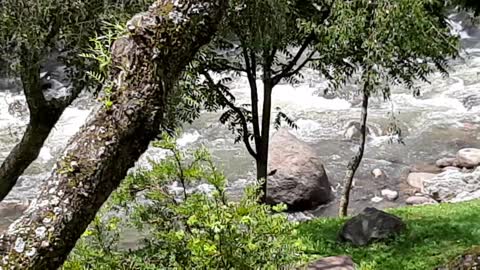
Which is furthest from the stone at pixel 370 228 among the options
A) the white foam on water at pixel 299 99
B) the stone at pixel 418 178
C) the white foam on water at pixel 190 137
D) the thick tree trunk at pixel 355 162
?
the white foam on water at pixel 299 99

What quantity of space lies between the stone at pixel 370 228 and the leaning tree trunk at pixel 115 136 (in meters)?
5.45

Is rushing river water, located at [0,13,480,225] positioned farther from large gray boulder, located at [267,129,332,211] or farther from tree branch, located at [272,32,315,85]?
tree branch, located at [272,32,315,85]

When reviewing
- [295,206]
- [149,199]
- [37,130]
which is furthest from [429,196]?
[149,199]

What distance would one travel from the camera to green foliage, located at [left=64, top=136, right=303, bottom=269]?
2.19 m

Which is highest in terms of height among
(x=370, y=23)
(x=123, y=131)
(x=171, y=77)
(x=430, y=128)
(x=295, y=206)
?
(x=370, y=23)

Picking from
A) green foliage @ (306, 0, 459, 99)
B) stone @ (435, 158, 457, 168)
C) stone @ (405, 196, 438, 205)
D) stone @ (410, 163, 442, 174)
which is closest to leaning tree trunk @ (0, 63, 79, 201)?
green foliage @ (306, 0, 459, 99)

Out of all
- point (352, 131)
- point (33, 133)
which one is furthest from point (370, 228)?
point (352, 131)

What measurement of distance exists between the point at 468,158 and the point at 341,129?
2834 mm

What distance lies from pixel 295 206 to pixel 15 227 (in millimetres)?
10155

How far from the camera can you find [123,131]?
194 centimetres

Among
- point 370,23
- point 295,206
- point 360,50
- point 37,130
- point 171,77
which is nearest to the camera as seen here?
point 171,77

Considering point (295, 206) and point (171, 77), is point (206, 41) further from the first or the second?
point (295, 206)

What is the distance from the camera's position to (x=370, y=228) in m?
7.29

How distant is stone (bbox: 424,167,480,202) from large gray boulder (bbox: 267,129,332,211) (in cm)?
184
